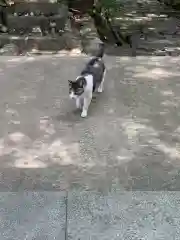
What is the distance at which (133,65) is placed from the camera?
761 centimetres

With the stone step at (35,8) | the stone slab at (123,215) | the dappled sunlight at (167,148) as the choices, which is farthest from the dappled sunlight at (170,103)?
the stone step at (35,8)

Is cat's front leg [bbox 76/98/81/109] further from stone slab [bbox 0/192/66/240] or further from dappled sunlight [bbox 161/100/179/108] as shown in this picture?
stone slab [bbox 0/192/66/240]

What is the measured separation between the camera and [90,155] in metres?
4.70

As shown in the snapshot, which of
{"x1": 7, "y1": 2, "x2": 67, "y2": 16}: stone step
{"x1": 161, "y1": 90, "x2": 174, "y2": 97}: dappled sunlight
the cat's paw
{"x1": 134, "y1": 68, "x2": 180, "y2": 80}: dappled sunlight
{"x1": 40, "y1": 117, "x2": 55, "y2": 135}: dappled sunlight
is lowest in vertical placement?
{"x1": 134, "y1": 68, "x2": 180, "y2": 80}: dappled sunlight

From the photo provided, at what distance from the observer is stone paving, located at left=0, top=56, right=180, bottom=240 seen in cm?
349

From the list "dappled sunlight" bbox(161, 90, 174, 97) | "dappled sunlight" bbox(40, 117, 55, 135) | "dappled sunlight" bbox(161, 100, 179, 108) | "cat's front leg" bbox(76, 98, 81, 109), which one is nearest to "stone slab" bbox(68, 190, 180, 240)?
"dappled sunlight" bbox(40, 117, 55, 135)

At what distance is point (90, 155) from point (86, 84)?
1134mm

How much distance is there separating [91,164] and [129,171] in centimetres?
36

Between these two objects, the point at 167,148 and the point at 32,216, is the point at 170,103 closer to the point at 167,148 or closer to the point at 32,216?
the point at 167,148

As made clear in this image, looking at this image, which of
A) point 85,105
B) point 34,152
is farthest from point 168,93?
point 34,152

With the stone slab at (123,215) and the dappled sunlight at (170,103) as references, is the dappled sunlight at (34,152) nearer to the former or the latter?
the stone slab at (123,215)

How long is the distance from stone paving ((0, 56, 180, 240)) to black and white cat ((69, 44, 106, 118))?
15cm

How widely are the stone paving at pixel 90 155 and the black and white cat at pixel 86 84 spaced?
15 cm

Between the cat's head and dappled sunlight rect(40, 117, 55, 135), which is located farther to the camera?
the cat's head
